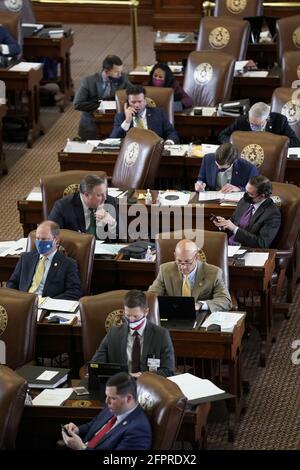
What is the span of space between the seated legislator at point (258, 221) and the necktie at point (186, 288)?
102 cm

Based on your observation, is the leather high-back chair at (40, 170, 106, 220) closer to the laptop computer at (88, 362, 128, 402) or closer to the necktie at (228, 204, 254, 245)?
the necktie at (228, 204, 254, 245)

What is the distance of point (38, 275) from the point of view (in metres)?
9.05

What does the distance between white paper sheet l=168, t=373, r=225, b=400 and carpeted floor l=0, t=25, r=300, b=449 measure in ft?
2.26

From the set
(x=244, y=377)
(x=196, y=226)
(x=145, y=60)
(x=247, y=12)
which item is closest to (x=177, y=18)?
(x=145, y=60)

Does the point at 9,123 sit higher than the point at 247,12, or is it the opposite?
the point at 247,12

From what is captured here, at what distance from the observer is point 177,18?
1834 cm

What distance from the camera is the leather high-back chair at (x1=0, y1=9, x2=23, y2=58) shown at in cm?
1443

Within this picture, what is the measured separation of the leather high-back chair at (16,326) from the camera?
8.26 metres

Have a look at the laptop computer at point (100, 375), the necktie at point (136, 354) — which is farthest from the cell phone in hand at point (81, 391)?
the necktie at point (136, 354)

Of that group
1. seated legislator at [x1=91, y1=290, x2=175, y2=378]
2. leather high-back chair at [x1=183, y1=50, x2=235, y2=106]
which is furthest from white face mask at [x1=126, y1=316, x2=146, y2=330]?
leather high-back chair at [x1=183, y1=50, x2=235, y2=106]

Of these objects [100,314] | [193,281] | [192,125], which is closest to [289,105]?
[192,125]

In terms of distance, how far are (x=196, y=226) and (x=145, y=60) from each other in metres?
7.62

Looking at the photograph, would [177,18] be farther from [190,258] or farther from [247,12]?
[190,258]

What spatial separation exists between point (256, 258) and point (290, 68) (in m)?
4.19
